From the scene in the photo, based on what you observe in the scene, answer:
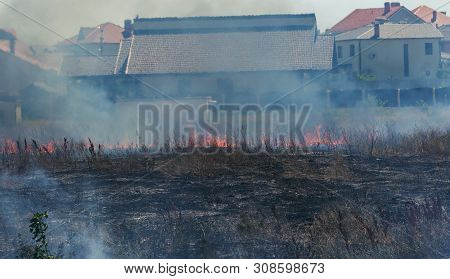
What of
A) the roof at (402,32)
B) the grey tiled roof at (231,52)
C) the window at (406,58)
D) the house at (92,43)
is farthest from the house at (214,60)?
the roof at (402,32)

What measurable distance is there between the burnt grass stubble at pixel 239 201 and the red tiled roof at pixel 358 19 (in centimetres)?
6671

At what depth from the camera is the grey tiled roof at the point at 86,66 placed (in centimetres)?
5388

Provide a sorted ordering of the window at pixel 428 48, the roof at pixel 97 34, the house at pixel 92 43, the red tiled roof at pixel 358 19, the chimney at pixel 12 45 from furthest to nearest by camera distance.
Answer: the red tiled roof at pixel 358 19 < the roof at pixel 97 34 < the window at pixel 428 48 < the house at pixel 92 43 < the chimney at pixel 12 45

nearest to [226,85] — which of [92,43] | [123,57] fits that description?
[123,57]

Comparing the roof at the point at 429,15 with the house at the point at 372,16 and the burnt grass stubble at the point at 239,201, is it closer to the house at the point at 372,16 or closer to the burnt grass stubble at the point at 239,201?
the house at the point at 372,16

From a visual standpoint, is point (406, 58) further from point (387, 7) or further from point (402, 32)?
point (387, 7)

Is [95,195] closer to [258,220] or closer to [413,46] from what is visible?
[258,220]

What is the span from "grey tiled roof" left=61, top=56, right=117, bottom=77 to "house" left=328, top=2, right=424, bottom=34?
34.5 m

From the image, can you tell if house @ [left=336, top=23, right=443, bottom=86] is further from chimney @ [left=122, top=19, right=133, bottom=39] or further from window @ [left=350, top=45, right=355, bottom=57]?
chimney @ [left=122, top=19, right=133, bottom=39]

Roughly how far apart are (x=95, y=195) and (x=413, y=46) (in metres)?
52.9

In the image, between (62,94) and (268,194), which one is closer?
(268,194)

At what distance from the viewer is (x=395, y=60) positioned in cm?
6531

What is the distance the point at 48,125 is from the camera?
35156 mm
